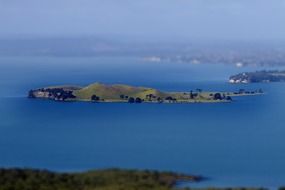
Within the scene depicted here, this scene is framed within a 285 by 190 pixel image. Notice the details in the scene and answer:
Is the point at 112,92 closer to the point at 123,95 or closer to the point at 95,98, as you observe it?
the point at 123,95

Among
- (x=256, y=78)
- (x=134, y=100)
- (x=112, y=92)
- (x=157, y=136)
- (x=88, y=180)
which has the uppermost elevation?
(x=256, y=78)

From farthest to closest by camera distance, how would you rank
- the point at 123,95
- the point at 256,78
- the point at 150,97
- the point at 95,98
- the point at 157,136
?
1. the point at 256,78
2. the point at 123,95
3. the point at 95,98
4. the point at 150,97
5. the point at 157,136

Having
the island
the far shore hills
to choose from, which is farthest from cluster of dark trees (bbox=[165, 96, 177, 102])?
the island

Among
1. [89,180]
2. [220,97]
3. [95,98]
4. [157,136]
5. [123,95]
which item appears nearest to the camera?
[89,180]

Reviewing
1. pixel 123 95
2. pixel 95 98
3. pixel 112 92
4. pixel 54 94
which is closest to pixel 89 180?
pixel 95 98

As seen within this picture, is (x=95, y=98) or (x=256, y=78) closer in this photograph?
(x=95, y=98)

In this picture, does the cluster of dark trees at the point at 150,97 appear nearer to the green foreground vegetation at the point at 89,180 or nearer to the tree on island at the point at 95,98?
the tree on island at the point at 95,98

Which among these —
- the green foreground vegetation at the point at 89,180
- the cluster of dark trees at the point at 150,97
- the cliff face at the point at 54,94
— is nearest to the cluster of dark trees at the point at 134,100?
the cluster of dark trees at the point at 150,97
